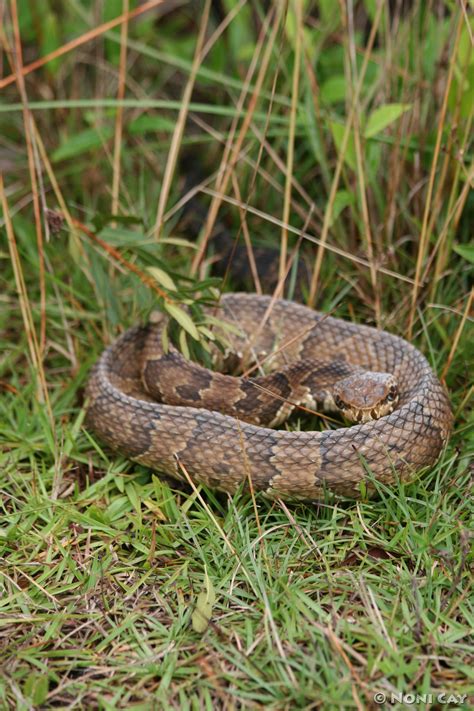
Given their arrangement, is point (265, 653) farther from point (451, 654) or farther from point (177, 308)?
point (177, 308)

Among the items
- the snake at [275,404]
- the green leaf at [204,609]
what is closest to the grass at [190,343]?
the green leaf at [204,609]

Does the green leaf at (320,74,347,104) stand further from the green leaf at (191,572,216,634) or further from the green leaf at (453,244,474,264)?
the green leaf at (191,572,216,634)

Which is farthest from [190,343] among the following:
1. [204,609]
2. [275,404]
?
Result: [204,609]

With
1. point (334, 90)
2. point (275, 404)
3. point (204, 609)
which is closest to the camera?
point (204, 609)

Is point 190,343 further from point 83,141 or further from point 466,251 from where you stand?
point 83,141

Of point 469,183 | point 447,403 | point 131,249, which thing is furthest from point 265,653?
point 469,183
